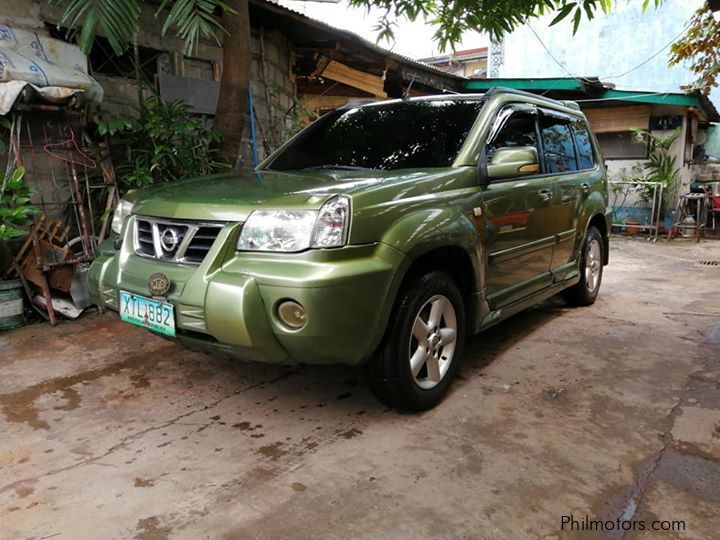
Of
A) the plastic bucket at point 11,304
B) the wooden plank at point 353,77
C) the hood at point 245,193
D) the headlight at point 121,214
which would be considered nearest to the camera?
the hood at point 245,193

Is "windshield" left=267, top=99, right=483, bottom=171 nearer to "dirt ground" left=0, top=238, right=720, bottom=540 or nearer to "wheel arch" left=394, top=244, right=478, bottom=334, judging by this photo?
"wheel arch" left=394, top=244, right=478, bottom=334

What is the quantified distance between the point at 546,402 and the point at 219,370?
6.17ft

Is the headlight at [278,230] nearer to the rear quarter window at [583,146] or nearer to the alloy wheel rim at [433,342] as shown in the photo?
the alloy wheel rim at [433,342]

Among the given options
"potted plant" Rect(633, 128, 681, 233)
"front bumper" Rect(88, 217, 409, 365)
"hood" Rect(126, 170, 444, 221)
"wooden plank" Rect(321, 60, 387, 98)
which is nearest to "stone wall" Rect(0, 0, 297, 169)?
"wooden plank" Rect(321, 60, 387, 98)

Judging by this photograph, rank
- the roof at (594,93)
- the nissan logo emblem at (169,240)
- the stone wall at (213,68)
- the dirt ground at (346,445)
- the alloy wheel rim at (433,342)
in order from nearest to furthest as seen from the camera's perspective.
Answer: the dirt ground at (346,445), the nissan logo emblem at (169,240), the alloy wheel rim at (433,342), the stone wall at (213,68), the roof at (594,93)

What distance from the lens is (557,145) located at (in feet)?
13.2

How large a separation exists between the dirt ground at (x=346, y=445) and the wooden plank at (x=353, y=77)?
5.59 metres

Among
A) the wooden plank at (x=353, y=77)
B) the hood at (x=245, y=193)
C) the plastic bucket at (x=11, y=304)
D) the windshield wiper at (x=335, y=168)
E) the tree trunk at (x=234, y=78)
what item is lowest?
the plastic bucket at (x=11, y=304)

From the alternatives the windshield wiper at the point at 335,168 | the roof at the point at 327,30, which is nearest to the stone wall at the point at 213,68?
the roof at the point at 327,30

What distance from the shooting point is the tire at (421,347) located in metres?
2.47

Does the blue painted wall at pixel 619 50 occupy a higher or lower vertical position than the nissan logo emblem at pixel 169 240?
higher

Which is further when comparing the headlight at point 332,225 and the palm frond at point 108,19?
the palm frond at point 108,19

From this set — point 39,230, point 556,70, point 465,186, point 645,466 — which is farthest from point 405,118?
point 556,70

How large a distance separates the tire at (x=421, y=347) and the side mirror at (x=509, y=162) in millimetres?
644
